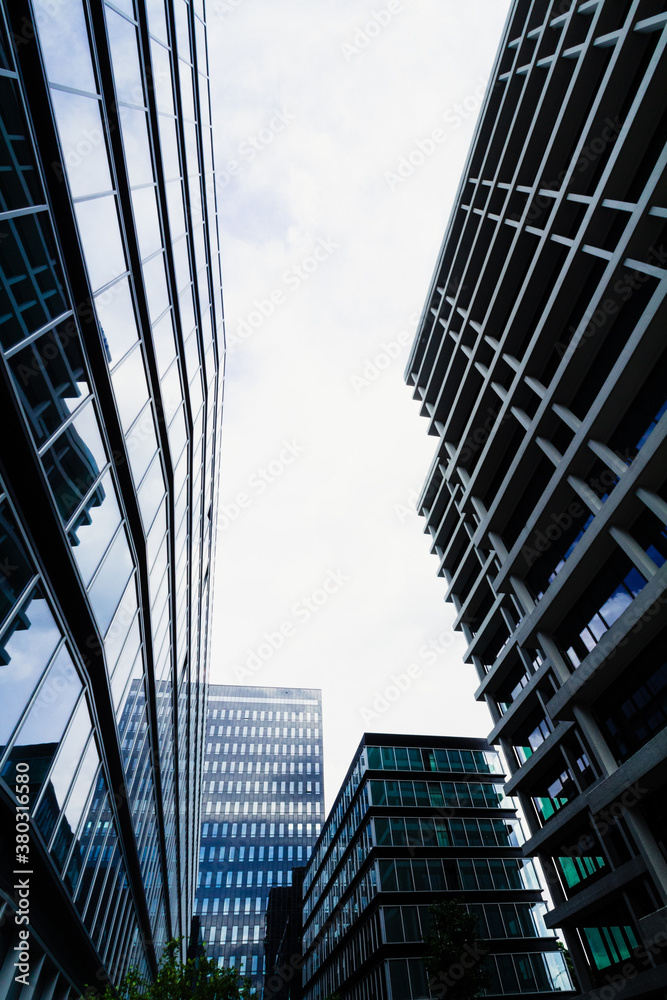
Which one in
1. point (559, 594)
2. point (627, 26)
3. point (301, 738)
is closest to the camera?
point (627, 26)

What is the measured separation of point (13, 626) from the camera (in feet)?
29.1

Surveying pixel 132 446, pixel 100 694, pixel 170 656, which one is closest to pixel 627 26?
pixel 132 446

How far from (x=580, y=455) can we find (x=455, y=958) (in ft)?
79.8

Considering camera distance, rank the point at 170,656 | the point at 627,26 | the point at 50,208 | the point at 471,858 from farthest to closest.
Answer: the point at 471,858 < the point at 170,656 < the point at 627,26 < the point at 50,208

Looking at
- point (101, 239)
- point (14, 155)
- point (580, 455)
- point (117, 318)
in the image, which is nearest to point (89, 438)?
point (117, 318)

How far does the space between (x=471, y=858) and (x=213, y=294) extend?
40844 millimetres

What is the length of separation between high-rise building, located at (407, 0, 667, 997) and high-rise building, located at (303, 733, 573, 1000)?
18646mm

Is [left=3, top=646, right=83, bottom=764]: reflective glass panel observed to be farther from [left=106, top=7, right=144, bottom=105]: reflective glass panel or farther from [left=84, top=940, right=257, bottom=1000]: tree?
[left=106, top=7, right=144, bottom=105]: reflective glass panel

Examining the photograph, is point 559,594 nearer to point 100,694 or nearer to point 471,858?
point 100,694

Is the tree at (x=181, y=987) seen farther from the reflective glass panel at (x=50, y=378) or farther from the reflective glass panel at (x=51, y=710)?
the reflective glass panel at (x=50, y=378)

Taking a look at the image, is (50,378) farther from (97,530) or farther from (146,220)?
(146,220)

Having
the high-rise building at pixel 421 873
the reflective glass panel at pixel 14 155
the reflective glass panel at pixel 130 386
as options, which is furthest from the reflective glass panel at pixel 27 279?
the high-rise building at pixel 421 873

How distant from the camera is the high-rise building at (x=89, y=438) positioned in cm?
873

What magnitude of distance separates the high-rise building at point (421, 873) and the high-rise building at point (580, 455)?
18646 mm
